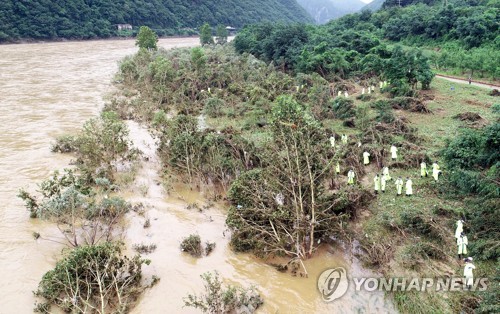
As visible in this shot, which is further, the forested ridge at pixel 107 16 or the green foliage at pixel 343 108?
the forested ridge at pixel 107 16

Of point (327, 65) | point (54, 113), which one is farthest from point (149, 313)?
point (327, 65)

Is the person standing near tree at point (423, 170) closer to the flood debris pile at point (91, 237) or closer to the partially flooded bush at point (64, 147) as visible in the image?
the flood debris pile at point (91, 237)

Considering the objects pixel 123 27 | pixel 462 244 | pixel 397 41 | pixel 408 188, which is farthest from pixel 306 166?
pixel 123 27

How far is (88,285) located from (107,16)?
271 ft

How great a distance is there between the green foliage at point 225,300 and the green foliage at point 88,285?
178 centimetres

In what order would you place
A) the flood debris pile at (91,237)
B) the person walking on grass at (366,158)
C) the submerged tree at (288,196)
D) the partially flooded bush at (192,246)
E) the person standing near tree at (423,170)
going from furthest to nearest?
the person walking on grass at (366,158) → the person standing near tree at (423,170) → the partially flooded bush at (192,246) → the submerged tree at (288,196) → the flood debris pile at (91,237)

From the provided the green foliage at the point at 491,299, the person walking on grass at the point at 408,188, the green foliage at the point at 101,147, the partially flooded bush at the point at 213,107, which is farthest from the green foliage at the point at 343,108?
the green foliage at the point at 491,299

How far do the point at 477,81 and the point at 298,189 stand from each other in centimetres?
2449

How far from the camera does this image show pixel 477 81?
2806cm

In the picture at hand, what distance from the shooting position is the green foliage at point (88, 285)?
905 cm

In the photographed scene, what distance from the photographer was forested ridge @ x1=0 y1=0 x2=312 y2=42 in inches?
2522

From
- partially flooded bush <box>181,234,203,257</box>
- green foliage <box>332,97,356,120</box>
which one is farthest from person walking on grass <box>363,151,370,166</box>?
partially flooded bush <box>181,234,203,257</box>

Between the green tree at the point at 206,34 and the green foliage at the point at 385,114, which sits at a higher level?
the green tree at the point at 206,34

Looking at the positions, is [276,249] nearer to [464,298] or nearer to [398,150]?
[464,298]
